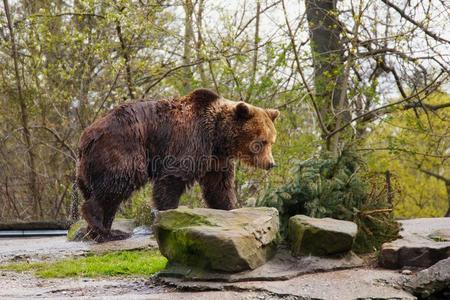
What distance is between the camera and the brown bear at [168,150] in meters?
7.71

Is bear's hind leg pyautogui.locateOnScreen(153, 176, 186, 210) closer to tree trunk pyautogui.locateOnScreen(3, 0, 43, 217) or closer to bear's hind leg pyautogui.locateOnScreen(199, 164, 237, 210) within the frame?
bear's hind leg pyautogui.locateOnScreen(199, 164, 237, 210)

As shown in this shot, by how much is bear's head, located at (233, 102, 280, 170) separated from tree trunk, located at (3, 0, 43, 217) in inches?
260

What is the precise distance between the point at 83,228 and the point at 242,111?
9.31ft

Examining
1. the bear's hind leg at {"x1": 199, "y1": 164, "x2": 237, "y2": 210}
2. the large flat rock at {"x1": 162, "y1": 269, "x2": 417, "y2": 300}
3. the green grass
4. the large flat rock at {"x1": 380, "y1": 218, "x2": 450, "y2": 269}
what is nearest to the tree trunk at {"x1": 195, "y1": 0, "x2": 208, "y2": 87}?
the bear's hind leg at {"x1": 199, "y1": 164, "x2": 237, "y2": 210}

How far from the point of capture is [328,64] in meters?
11.2

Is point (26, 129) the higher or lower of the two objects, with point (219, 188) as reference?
higher

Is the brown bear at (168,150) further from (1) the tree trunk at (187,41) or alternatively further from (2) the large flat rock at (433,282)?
(1) the tree trunk at (187,41)

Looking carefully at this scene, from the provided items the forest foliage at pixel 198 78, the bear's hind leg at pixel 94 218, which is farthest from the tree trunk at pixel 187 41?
the bear's hind leg at pixel 94 218

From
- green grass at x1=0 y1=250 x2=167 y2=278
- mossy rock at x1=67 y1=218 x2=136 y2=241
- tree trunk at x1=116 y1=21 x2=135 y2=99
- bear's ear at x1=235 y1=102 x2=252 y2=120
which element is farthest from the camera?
tree trunk at x1=116 y1=21 x2=135 y2=99

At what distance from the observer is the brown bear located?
7.71 m

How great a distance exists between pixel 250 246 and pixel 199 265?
0.47m

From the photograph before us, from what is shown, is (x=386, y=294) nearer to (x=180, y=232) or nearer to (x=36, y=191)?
(x=180, y=232)

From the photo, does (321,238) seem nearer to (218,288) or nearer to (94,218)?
(218,288)

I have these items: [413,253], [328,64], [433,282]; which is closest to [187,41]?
[328,64]
